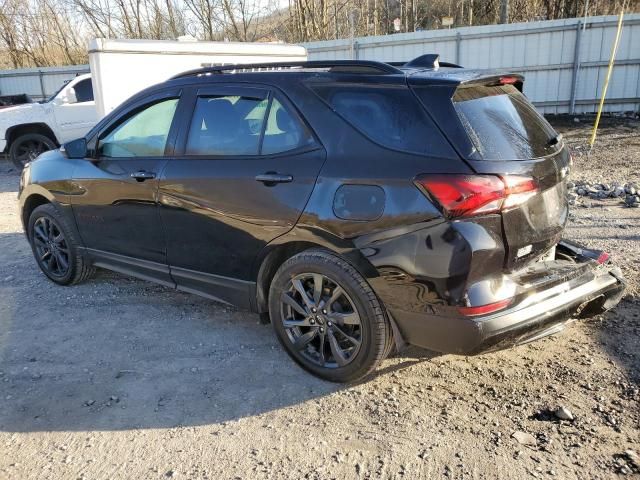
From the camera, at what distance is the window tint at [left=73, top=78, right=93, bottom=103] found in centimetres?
1121

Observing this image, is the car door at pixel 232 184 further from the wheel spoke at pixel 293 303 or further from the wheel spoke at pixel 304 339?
the wheel spoke at pixel 304 339

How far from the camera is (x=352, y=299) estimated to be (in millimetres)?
3094

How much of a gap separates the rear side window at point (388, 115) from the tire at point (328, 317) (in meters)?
0.73

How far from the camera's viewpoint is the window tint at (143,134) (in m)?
4.02

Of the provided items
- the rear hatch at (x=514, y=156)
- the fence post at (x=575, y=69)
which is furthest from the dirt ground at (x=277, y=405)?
the fence post at (x=575, y=69)

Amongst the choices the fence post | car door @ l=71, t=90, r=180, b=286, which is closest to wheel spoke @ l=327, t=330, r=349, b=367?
car door @ l=71, t=90, r=180, b=286

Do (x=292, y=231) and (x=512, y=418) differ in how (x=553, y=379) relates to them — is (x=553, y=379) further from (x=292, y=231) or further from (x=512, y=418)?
(x=292, y=231)

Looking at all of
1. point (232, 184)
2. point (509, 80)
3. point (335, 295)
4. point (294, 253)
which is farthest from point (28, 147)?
point (509, 80)

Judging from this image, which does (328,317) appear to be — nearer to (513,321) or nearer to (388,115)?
(513,321)

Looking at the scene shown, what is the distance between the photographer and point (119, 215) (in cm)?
430

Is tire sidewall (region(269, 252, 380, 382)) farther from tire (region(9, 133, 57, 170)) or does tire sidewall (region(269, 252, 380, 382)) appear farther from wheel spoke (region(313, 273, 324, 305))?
tire (region(9, 133, 57, 170))

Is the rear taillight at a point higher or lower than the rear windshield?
lower

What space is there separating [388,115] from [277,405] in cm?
175

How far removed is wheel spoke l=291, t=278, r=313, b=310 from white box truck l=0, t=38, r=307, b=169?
20.6 feet
